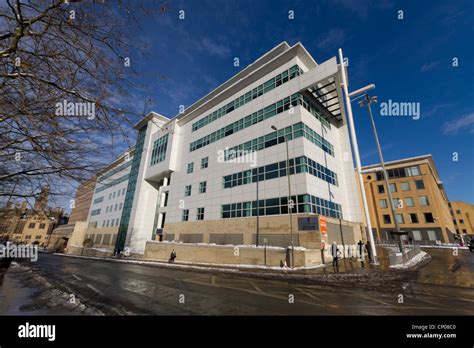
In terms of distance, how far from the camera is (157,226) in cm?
3800

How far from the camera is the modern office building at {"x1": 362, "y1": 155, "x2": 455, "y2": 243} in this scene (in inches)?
1718

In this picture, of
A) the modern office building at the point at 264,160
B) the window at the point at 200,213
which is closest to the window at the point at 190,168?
the modern office building at the point at 264,160

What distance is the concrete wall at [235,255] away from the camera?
1551cm

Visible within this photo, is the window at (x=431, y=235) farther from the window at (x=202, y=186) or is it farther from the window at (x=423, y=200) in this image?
the window at (x=202, y=186)

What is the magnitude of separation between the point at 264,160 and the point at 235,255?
38.1 ft

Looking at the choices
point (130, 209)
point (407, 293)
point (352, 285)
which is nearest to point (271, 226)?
point (352, 285)

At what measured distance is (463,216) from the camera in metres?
73.4

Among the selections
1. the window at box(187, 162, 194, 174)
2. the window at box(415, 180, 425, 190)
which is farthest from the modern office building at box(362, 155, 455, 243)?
the window at box(187, 162, 194, 174)

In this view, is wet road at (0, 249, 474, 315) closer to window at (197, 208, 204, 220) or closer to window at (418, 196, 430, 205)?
window at (197, 208, 204, 220)

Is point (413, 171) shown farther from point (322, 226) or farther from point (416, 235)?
point (322, 226)

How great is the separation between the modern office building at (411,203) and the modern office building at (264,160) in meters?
21.9

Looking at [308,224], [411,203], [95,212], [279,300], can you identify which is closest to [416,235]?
[411,203]
